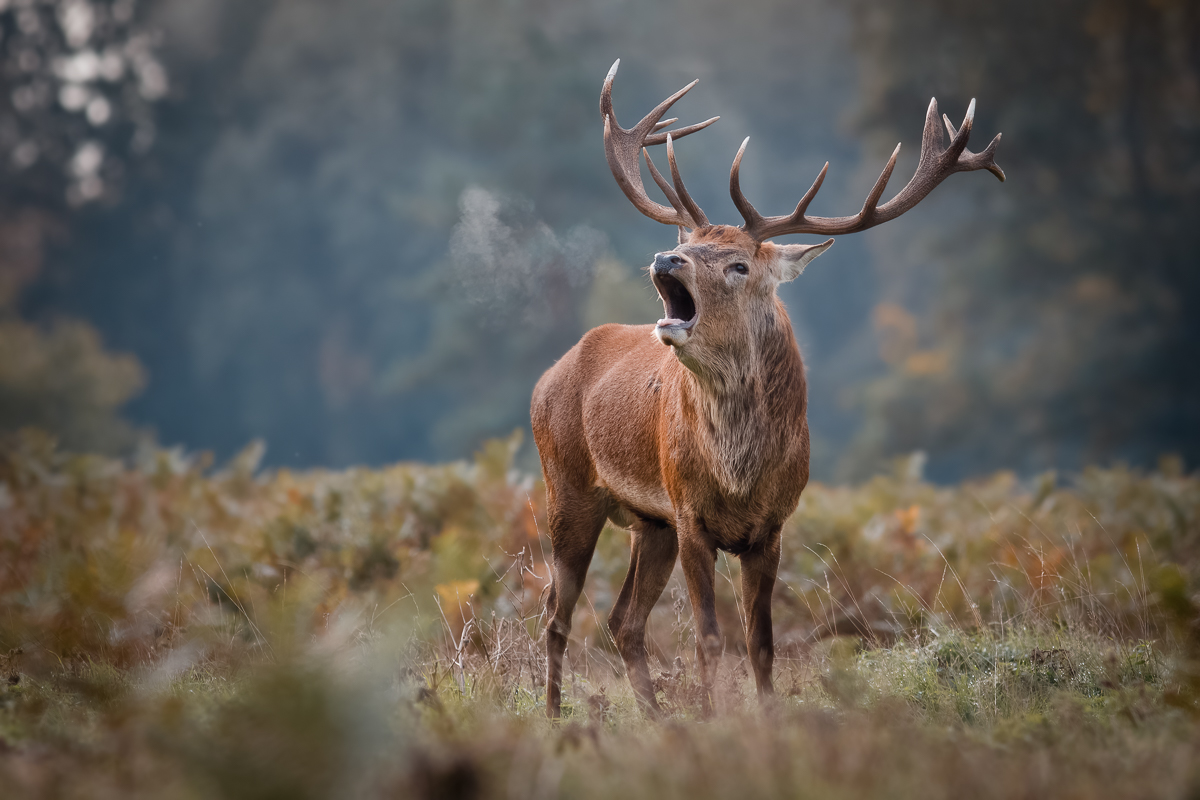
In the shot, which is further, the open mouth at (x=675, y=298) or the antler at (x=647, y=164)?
the antler at (x=647, y=164)

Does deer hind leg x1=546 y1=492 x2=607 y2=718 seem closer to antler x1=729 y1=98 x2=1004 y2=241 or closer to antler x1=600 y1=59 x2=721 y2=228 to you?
antler x1=600 y1=59 x2=721 y2=228

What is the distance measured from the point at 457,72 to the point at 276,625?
127ft

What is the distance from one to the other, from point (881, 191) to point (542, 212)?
23232 mm

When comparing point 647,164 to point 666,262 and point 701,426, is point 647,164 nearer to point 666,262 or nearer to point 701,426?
point 666,262

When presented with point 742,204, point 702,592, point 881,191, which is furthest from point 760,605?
point 881,191

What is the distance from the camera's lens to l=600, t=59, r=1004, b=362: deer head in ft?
13.7

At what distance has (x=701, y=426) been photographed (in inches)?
169

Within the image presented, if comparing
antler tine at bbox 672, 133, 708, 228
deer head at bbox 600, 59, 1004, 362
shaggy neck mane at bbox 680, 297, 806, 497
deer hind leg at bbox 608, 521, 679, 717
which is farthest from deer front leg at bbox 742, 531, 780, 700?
antler tine at bbox 672, 133, 708, 228

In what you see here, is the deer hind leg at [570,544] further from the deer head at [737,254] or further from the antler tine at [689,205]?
the antler tine at [689,205]

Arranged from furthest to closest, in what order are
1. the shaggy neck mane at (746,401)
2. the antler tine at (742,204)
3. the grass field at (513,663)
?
the antler tine at (742,204) < the shaggy neck mane at (746,401) < the grass field at (513,663)

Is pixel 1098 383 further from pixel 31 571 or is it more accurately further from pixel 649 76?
pixel 31 571

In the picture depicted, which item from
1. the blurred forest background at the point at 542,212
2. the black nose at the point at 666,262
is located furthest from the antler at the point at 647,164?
the blurred forest background at the point at 542,212

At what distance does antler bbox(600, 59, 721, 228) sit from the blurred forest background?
12.8 meters

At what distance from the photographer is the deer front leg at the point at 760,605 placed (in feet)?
13.9
